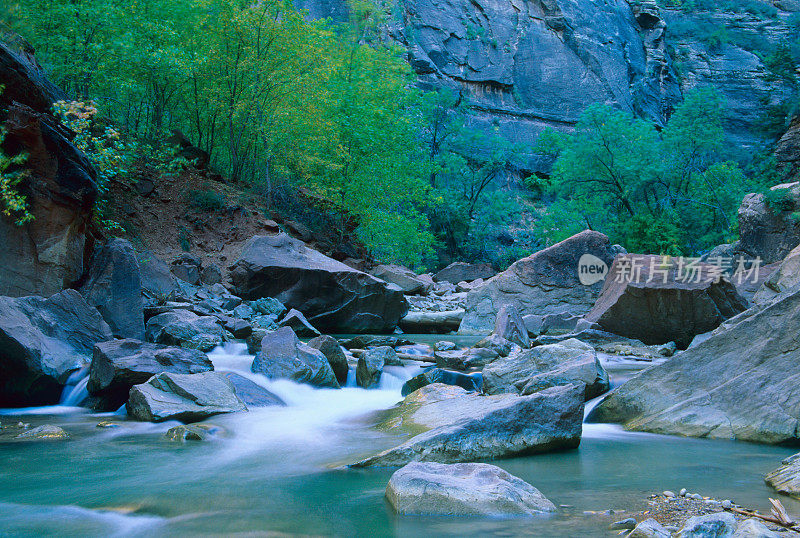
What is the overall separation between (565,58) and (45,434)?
5093 centimetres

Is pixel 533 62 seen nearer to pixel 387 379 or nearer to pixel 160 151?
pixel 160 151

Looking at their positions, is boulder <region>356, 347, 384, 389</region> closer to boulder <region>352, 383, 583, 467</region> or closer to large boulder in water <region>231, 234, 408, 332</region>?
boulder <region>352, 383, 583, 467</region>

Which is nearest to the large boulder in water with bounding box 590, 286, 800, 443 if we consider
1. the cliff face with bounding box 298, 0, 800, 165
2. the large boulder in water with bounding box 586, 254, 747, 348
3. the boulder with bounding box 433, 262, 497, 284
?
the large boulder in water with bounding box 586, 254, 747, 348

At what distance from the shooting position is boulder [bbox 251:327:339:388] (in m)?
7.36

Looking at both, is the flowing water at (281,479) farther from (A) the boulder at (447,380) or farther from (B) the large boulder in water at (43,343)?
(A) the boulder at (447,380)

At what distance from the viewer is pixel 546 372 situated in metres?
6.12

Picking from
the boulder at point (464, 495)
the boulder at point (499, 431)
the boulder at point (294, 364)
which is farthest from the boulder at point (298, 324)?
the boulder at point (464, 495)

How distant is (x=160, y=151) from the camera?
1742 cm

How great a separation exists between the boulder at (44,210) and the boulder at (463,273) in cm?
2114

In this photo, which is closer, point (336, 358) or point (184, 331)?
point (336, 358)

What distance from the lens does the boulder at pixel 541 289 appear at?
1528 centimetres

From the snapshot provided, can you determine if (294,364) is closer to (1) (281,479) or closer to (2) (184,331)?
(2) (184,331)

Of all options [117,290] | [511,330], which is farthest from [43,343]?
[511,330]

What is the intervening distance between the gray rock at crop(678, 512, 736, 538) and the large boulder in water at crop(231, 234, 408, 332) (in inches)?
432
